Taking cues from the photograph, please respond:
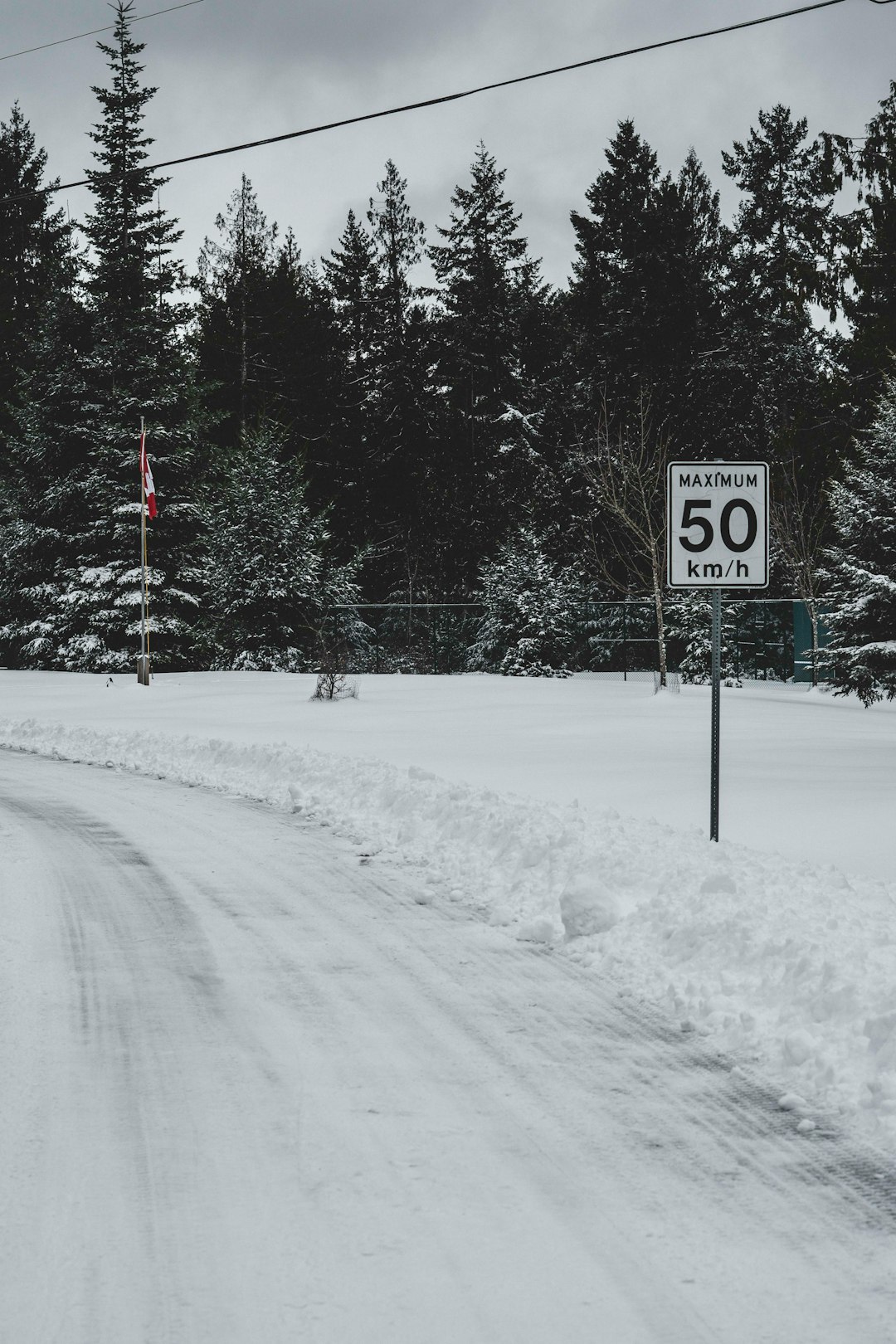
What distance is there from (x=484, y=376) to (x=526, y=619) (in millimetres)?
17855

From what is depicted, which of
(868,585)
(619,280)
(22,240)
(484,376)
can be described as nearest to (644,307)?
(619,280)

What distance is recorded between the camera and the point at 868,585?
24.9m

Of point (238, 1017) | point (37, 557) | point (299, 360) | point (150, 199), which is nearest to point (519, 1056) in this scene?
point (238, 1017)

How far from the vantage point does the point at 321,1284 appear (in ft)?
11.0

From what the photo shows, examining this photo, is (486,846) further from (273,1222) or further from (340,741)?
(340,741)

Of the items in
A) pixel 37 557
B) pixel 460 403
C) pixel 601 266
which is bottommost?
pixel 37 557

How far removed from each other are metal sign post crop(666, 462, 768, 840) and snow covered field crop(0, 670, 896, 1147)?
4.85ft

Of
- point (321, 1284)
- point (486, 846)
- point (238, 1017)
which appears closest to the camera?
point (321, 1284)

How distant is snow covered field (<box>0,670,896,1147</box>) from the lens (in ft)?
18.1

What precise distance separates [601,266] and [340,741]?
115 ft

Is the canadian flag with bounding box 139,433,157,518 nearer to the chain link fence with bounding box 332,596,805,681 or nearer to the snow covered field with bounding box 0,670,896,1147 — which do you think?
the snow covered field with bounding box 0,670,896,1147

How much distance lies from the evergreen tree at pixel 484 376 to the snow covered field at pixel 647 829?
2520 cm

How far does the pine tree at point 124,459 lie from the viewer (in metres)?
37.8

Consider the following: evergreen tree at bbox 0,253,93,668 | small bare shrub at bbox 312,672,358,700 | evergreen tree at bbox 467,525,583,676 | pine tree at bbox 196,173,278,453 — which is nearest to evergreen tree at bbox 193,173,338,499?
pine tree at bbox 196,173,278,453
